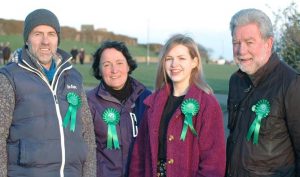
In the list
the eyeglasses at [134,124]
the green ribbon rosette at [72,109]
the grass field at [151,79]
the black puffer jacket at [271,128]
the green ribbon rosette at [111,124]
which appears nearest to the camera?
the black puffer jacket at [271,128]

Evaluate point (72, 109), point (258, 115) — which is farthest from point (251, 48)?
point (72, 109)

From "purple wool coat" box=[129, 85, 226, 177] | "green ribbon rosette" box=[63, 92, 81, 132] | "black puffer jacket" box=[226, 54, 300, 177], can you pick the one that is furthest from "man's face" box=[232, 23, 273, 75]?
"green ribbon rosette" box=[63, 92, 81, 132]

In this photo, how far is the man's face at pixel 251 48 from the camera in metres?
3.34

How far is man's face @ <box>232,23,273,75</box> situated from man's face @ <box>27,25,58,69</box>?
1.40 meters

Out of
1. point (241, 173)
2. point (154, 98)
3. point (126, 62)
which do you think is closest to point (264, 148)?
point (241, 173)

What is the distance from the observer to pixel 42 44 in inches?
145

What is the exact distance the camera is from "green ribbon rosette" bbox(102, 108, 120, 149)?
4.25 m

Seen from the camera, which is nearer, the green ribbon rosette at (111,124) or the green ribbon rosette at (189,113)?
the green ribbon rosette at (189,113)

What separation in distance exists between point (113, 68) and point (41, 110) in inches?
42.4

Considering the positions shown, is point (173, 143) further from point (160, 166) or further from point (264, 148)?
point (264, 148)

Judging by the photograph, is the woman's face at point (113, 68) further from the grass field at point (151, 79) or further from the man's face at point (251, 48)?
the grass field at point (151, 79)

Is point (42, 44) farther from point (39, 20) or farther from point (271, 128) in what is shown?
point (271, 128)

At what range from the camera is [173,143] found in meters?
3.61

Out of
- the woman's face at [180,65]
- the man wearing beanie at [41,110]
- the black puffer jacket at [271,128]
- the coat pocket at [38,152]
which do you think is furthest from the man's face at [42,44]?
the black puffer jacket at [271,128]
